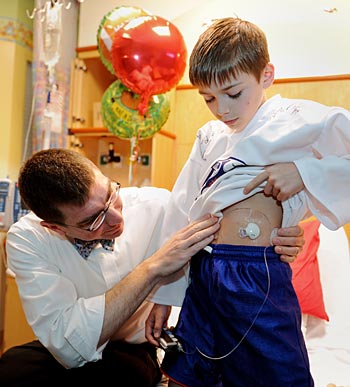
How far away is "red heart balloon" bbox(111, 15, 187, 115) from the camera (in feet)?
6.99

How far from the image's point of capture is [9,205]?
276 cm

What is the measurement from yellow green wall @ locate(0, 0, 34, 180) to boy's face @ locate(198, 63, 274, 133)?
7.72 ft

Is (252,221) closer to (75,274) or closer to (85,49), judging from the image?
(75,274)

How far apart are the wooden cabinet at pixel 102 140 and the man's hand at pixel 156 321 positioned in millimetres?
1451

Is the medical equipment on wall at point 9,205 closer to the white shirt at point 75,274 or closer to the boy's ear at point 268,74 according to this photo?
the white shirt at point 75,274

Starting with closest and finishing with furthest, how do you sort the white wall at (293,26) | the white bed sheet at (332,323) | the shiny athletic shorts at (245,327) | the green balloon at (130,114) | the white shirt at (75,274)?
the shiny athletic shorts at (245,327) < the white shirt at (75,274) < the white bed sheet at (332,323) < the green balloon at (130,114) < the white wall at (293,26)

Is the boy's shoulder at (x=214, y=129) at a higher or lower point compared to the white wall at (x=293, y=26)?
lower

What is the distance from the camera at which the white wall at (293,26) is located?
8.11ft

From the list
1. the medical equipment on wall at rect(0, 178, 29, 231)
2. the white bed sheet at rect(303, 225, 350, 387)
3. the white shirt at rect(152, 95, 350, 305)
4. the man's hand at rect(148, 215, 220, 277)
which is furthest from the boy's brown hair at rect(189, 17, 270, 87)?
the medical equipment on wall at rect(0, 178, 29, 231)

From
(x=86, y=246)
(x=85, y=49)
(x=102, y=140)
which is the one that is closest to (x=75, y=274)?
(x=86, y=246)

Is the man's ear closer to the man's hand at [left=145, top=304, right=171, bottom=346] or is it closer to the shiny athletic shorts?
the man's hand at [left=145, top=304, right=171, bottom=346]

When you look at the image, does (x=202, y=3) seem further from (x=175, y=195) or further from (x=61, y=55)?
(x=175, y=195)

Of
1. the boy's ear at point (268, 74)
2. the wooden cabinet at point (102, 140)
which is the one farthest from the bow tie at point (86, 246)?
the wooden cabinet at point (102, 140)

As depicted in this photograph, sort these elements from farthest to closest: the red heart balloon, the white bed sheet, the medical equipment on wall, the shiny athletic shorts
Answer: the medical equipment on wall < the red heart balloon < the white bed sheet < the shiny athletic shorts
